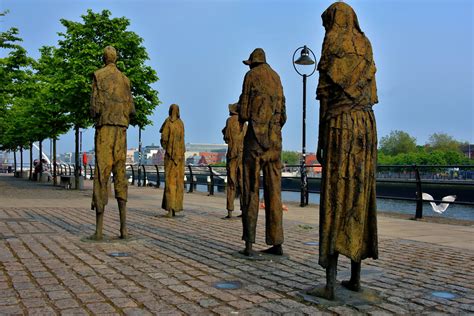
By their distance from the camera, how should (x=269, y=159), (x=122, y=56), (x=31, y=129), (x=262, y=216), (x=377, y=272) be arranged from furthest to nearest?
(x=31, y=129)
(x=122, y=56)
(x=262, y=216)
(x=269, y=159)
(x=377, y=272)

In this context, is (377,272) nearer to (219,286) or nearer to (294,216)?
(219,286)

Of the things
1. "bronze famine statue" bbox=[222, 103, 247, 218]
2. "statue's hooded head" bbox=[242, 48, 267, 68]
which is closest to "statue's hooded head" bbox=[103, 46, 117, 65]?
"statue's hooded head" bbox=[242, 48, 267, 68]

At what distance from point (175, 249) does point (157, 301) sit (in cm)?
276

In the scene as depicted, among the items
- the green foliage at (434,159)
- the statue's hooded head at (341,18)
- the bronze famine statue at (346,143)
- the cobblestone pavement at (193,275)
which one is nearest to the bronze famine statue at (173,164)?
the cobblestone pavement at (193,275)

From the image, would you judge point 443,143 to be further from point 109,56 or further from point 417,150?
point 109,56

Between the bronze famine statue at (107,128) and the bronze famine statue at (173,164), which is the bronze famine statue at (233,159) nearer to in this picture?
the bronze famine statue at (173,164)

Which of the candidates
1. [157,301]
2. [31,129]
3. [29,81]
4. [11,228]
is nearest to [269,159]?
[157,301]

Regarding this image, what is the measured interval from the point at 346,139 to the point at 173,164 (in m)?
7.29

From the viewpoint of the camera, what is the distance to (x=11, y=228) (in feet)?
29.1

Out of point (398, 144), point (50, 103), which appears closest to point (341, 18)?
point (50, 103)

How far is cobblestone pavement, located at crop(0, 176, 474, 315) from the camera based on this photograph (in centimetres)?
427

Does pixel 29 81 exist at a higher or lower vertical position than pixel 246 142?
higher

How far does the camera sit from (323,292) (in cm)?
456

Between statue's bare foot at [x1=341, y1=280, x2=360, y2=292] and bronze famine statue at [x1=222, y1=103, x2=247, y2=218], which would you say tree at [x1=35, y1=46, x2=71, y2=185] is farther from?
statue's bare foot at [x1=341, y1=280, x2=360, y2=292]
